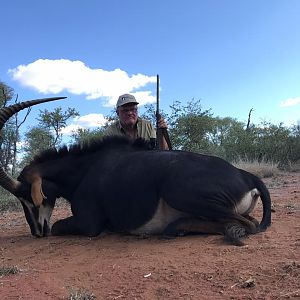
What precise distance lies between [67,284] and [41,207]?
2.36m

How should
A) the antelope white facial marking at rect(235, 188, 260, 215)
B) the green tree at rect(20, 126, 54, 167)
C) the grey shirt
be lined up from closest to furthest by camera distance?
1. the antelope white facial marking at rect(235, 188, 260, 215)
2. the grey shirt
3. the green tree at rect(20, 126, 54, 167)

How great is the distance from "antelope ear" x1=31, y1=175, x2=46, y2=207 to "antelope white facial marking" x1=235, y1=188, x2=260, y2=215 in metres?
2.35

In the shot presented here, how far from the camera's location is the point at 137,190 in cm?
471

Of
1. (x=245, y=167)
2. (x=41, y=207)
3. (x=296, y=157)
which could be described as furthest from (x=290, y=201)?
(x=296, y=157)

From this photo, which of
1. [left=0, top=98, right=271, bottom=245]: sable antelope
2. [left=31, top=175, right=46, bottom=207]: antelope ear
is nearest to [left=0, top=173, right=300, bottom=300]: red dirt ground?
[left=0, top=98, right=271, bottom=245]: sable antelope

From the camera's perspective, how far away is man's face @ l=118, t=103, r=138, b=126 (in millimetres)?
6570

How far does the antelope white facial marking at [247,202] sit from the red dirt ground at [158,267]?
12.5 inches

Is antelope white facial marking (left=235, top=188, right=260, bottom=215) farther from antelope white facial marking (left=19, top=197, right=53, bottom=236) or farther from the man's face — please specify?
the man's face

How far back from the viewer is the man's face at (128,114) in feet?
21.6

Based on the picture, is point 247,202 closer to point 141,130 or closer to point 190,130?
point 141,130

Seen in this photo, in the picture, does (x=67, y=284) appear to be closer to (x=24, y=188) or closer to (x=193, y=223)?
(x=193, y=223)

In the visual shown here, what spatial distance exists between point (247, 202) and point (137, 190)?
1.15 metres

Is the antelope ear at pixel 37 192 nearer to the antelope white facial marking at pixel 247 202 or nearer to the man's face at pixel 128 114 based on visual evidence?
the man's face at pixel 128 114

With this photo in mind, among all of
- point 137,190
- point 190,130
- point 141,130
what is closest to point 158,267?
point 137,190
